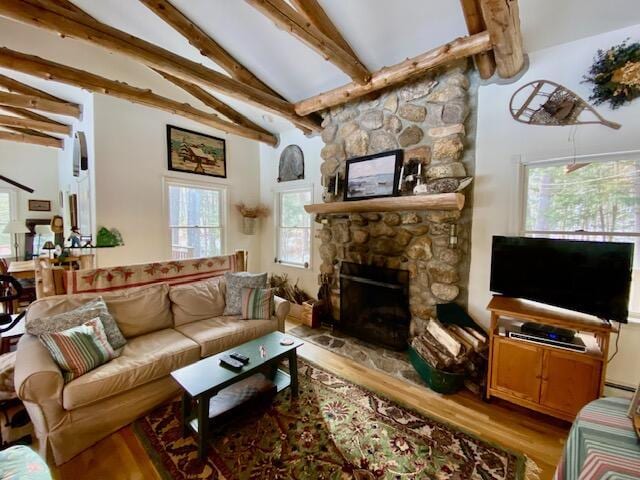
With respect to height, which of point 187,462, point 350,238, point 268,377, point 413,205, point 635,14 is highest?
point 635,14

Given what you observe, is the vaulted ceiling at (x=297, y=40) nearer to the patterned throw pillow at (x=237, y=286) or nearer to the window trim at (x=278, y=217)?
the window trim at (x=278, y=217)

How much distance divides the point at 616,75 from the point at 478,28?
3.40 feet

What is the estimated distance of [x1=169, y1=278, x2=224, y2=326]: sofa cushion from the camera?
274 cm

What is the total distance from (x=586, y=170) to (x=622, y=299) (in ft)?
3.54

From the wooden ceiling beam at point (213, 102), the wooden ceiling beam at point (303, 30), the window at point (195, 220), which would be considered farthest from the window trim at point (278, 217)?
the wooden ceiling beam at point (303, 30)

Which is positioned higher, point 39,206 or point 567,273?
point 39,206

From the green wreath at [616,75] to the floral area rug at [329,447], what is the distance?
8.61 feet

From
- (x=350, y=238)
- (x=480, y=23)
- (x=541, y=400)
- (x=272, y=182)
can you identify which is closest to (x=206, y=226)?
(x=272, y=182)

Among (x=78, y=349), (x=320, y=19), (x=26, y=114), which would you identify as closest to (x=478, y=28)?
(x=320, y=19)

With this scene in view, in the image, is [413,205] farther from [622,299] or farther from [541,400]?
[541,400]

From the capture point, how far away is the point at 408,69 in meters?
2.59

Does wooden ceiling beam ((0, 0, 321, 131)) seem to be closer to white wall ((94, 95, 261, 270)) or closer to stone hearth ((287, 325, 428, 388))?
white wall ((94, 95, 261, 270))

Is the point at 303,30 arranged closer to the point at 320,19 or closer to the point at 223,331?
the point at 320,19

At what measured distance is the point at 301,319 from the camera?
395cm
